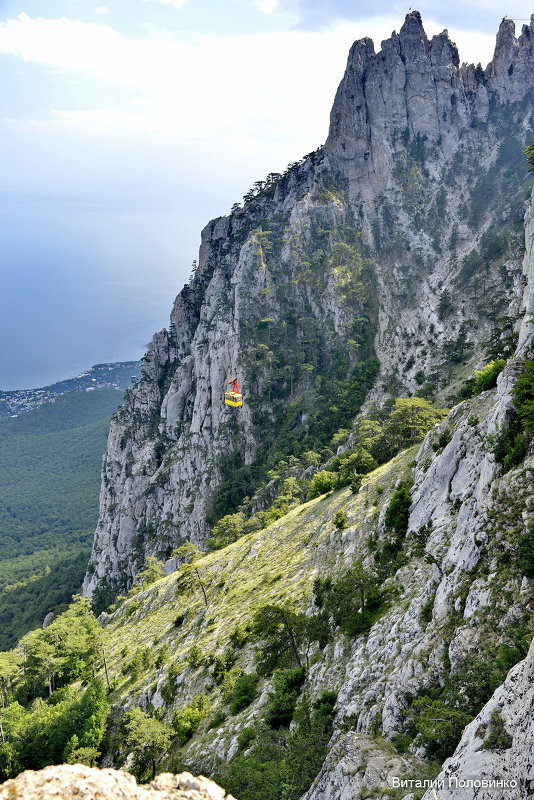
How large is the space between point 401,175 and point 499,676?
12737 centimetres

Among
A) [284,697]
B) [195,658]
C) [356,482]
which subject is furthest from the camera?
[356,482]

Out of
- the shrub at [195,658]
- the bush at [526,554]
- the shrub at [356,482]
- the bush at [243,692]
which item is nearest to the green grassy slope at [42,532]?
the shrub at [195,658]

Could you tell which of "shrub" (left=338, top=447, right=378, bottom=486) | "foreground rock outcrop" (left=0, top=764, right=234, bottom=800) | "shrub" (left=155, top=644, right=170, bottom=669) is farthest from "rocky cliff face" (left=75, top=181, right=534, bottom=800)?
"foreground rock outcrop" (left=0, top=764, right=234, bottom=800)

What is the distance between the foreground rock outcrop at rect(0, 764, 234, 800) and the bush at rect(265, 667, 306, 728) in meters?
18.8

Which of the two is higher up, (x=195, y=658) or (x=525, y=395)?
(x=525, y=395)

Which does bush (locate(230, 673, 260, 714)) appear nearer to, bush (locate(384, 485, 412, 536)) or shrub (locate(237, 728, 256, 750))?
shrub (locate(237, 728, 256, 750))

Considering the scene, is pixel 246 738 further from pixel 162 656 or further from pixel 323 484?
pixel 323 484

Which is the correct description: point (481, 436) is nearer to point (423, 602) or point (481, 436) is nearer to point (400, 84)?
point (423, 602)

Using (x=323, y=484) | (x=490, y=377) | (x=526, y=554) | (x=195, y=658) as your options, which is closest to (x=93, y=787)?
(x=526, y=554)

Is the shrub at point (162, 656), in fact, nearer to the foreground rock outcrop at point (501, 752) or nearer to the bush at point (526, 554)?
the bush at point (526, 554)

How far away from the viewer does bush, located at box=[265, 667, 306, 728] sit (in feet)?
79.6

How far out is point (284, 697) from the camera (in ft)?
80.5

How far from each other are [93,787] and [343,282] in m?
114

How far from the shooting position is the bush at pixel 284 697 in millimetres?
24250
